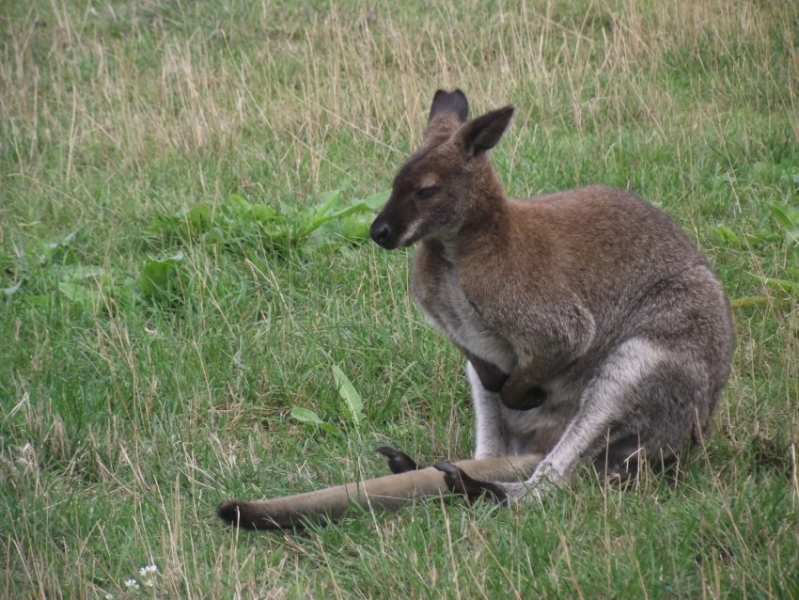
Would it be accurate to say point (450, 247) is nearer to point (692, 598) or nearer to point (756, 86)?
point (692, 598)

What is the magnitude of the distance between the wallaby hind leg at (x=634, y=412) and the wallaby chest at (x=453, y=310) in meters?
0.42

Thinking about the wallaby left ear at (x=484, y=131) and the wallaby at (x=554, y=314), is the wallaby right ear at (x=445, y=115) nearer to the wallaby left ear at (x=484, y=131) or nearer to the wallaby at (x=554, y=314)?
the wallaby at (x=554, y=314)

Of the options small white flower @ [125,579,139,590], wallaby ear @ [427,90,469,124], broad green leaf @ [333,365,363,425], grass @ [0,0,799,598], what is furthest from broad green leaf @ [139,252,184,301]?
small white flower @ [125,579,139,590]

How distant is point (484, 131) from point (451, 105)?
17.5 inches

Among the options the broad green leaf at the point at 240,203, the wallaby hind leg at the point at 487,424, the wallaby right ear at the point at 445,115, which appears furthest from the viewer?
the broad green leaf at the point at 240,203

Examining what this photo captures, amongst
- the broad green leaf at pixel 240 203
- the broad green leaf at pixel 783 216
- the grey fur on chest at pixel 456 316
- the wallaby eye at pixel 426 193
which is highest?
the wallaby eye at pixel 426 193

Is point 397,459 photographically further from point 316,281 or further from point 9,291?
point 9,291

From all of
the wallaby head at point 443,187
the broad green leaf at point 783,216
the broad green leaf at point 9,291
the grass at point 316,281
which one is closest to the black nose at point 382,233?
the wallaby head at point 443,187

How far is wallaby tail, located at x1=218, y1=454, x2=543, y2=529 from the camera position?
12.0ft

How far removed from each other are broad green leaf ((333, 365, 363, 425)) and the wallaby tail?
0.78m

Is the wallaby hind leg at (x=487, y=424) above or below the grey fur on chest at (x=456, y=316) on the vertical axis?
below

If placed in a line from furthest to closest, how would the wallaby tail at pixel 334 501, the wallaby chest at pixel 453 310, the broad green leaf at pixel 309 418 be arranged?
the broad green leaf at pixel 309 418 → the wallaby chest at pixel 453 310 → the wallaby tail at pixel 334 501

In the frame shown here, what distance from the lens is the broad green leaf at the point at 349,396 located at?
4.87m

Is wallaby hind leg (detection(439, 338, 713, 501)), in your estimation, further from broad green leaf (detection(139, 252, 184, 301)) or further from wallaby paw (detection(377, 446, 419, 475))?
broad green leaf (detection(139, 252, 184, 301))
